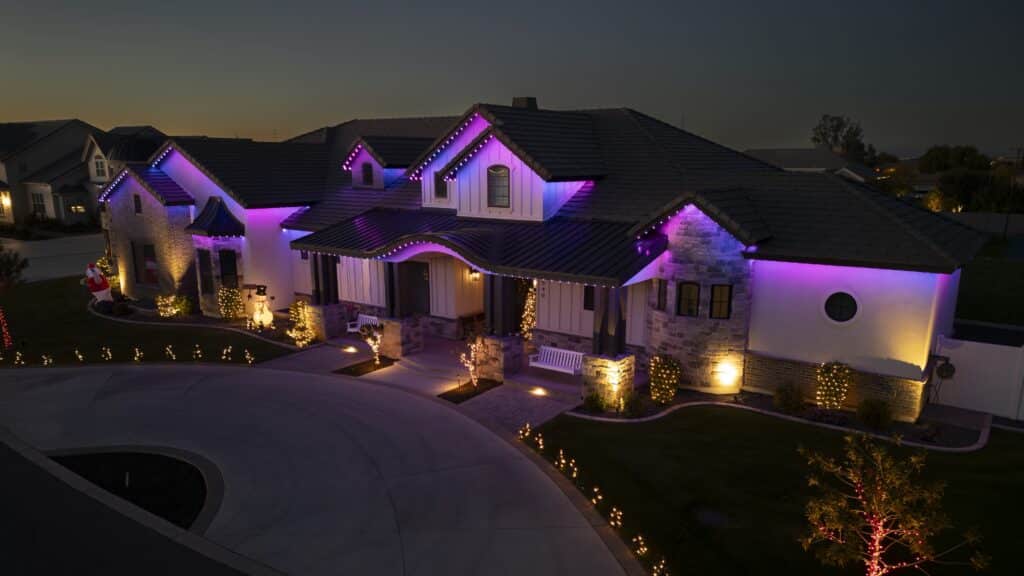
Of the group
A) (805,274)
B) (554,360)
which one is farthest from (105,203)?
(805,274)

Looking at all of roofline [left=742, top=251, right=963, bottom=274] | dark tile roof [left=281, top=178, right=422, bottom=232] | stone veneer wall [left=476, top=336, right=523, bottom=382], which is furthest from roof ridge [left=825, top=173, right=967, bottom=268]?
dark tile roof [left=281, top=178, right=422, bottom=232]

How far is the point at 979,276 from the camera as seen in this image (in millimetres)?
30344

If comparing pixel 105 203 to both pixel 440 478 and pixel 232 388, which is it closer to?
pixel 232 388

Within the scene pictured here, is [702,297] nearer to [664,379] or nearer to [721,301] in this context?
[721,301]

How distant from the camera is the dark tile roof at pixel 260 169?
25688mm

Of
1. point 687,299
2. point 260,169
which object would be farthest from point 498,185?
point 260,169

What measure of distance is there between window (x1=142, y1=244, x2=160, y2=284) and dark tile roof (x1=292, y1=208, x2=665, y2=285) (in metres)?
10.1

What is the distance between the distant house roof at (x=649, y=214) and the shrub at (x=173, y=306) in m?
6.95

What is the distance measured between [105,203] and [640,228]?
2622 centimetres

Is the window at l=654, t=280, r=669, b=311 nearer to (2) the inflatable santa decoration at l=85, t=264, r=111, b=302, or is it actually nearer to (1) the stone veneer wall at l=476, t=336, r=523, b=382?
(1) the stone veneer wall at l=476, t=336, r=523, b=382

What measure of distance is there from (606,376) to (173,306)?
1980cm

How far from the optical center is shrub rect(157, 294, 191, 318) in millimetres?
26453

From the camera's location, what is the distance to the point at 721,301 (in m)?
17.0

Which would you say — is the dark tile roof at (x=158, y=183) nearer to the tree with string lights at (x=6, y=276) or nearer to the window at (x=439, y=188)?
the tree with string lights at (x=6, y=276)
